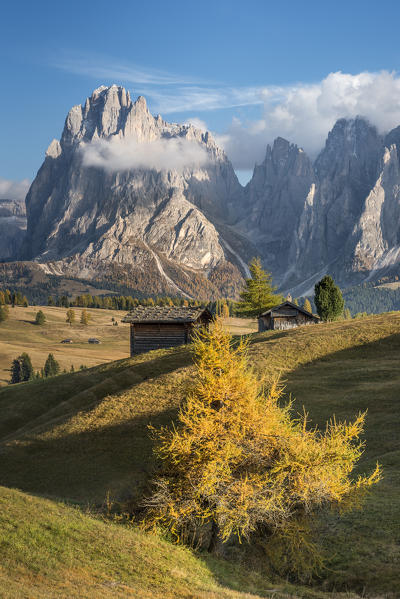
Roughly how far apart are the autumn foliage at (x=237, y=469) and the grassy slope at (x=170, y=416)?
230cm

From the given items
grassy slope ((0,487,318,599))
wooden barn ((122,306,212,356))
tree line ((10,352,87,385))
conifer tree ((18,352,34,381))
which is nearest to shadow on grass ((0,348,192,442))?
wooden barn ((122,306,212,356))

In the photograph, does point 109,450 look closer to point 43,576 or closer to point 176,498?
point 176,498

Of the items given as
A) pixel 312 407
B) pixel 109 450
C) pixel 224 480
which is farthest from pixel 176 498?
pixel 312 407

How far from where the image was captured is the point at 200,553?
22.1 m

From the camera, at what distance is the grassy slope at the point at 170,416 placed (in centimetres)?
2352

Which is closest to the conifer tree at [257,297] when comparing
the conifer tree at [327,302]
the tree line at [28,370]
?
the conifer tree at [327,302]

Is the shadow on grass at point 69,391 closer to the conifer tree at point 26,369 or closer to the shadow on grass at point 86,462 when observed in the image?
the shadow on grass at point 86,462

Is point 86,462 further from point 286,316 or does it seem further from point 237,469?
point 286,316

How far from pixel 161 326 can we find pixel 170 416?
3403 centimetres

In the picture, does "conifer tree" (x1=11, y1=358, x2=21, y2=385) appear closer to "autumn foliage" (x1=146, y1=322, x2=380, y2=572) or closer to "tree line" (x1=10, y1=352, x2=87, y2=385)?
"tree line" (x1=10, y1=352, x2=87, y2=385)

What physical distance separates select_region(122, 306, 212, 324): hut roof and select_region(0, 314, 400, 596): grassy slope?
7741 millimetres

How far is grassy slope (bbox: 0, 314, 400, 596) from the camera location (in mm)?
23516

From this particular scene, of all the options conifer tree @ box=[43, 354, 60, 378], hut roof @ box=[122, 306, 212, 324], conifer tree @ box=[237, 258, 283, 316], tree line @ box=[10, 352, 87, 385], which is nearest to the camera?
hut roof @ box=[122, 306, 212, 324]

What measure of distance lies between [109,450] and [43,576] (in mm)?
23207
